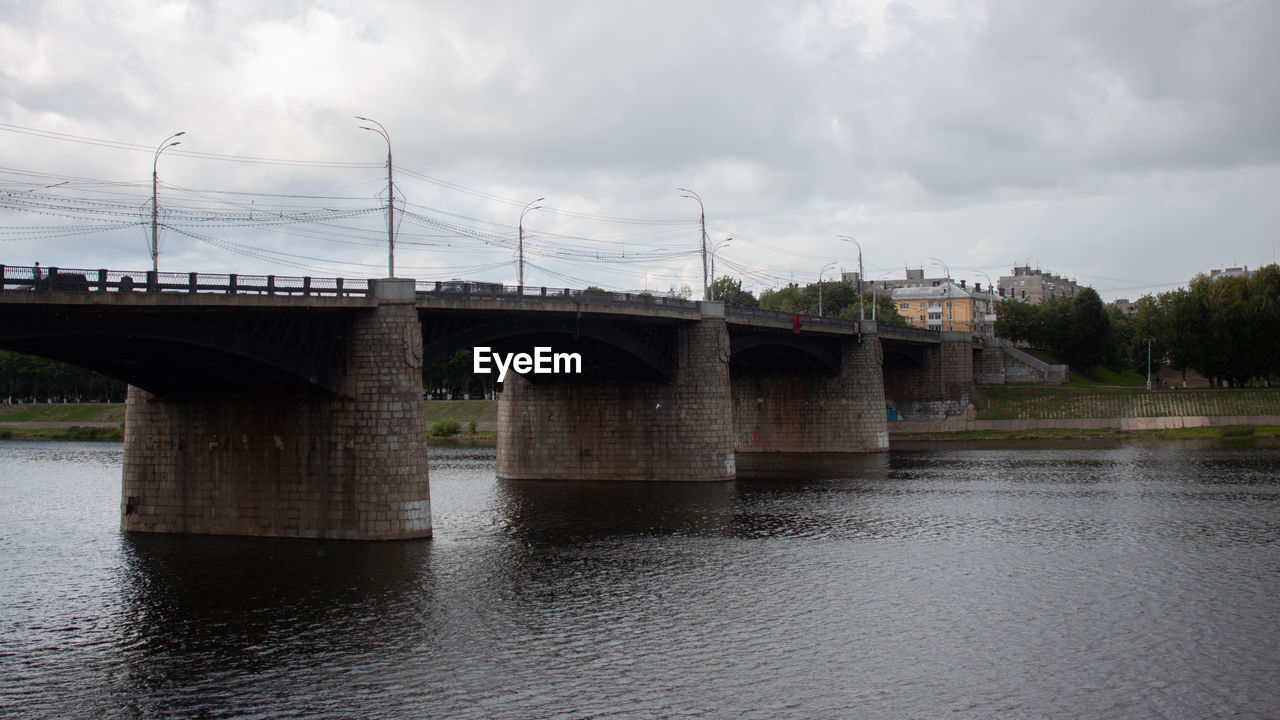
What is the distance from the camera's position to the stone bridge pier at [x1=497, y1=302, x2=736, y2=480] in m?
61.5

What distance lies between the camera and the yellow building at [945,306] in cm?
17950

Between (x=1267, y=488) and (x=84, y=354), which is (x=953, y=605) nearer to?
(x=84, y=354)

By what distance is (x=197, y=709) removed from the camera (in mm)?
21406

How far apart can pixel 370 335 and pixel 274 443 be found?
203 inches

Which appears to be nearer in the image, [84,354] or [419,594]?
[419,594]

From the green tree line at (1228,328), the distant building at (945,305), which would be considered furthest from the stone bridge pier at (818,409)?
the distant building at (945,305)

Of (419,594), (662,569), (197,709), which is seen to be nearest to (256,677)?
(197,709)

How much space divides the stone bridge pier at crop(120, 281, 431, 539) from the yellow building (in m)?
147

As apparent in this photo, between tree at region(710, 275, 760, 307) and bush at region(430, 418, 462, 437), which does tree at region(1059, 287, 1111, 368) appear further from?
bush at region(430, 418, 462, 437)

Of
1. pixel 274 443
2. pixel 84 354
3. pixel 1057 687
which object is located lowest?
pixel 1057 687

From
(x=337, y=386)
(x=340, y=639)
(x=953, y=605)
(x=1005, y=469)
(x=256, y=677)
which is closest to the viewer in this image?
(x=256, y=677)

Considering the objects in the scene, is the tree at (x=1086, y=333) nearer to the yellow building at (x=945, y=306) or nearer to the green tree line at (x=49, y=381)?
the yellow building at (x=945, y=306)
